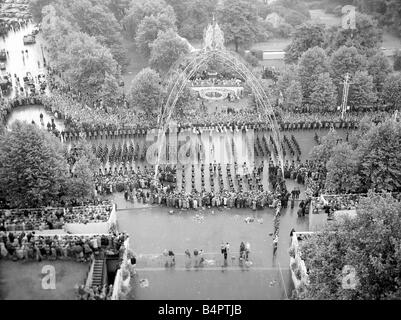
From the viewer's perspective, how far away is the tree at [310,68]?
5481 cm

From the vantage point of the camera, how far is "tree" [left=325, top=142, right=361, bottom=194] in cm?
3341

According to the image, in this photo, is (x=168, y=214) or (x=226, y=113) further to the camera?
(x=226, y=113)

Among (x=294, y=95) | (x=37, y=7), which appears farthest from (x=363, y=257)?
(x=37, y=7)

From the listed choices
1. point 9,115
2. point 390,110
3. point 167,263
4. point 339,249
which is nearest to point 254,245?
point 167,263

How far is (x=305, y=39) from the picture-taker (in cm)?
7000

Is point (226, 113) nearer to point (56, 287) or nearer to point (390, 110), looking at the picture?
point (390, 110)

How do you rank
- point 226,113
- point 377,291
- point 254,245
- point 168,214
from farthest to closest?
1. point 226,113
2. point 168,214
3. point 254,245
4. point 377,291

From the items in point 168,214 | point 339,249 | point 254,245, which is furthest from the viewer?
point 168,214

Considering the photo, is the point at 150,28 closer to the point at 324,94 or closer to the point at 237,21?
the point at 237,21

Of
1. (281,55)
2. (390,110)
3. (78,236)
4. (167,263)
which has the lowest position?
(167,263)

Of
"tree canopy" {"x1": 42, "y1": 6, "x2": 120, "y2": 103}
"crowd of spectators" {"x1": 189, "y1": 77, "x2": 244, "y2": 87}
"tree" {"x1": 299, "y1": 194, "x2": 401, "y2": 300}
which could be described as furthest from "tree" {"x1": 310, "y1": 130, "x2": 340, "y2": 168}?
"tree canopy" {"x1": 42, "y1": 6, "x2": 120, "y2": 103}

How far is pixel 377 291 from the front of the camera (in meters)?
21.2

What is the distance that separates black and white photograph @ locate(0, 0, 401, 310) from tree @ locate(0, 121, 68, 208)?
89 mm

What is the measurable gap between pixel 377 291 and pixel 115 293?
38.4 feet
